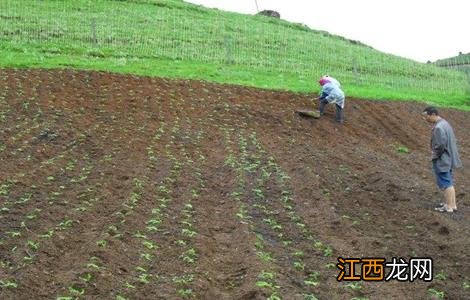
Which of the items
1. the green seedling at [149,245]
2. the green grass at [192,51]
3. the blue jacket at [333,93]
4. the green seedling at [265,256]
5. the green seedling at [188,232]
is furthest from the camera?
the green grass at [192,51]

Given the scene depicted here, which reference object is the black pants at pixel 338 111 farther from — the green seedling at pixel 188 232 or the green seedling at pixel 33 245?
the green seedling at pixel 33 245

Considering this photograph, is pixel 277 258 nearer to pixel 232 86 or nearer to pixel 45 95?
pixel 45 95

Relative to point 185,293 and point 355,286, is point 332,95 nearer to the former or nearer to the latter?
point 355,286

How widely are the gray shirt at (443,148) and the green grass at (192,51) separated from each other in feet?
32.7

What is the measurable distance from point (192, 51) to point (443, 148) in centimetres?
1728

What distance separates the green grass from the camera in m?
20.8

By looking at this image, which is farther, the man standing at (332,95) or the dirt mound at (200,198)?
the man standing at (332,95)

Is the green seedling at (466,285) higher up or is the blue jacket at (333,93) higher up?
the blue jacket at (333,93)

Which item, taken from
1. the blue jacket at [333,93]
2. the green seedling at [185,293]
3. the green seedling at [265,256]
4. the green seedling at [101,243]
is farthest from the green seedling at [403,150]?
the green seedling at [185,293]

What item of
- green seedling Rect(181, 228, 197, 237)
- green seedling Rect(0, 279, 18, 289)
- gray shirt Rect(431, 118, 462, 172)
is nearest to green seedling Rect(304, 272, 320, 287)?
→ green seedling Rect(181, 228, 197, 237)

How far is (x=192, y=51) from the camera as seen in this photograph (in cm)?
2545

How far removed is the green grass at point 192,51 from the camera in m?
20.8

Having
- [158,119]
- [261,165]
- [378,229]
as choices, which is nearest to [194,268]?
[378,229]

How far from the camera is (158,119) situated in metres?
14.0
